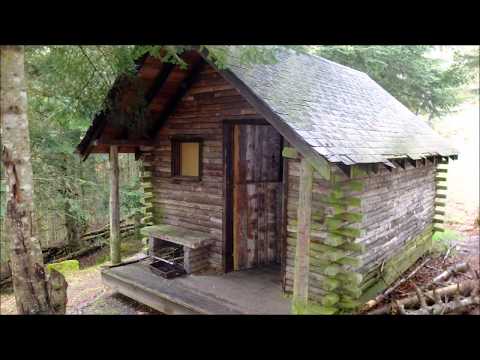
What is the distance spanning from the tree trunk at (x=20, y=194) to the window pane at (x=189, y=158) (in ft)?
11.4

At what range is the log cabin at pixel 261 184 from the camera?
5250mm

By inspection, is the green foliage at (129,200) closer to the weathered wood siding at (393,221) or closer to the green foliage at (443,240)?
the weathered wood siding at (393,221)

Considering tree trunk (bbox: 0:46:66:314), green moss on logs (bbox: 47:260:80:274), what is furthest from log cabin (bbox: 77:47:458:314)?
green moss on logs (bbox: 47:260:80:274)

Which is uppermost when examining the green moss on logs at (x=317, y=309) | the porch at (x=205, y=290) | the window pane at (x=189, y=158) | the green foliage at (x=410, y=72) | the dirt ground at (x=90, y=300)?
the green foliage at (x=410, y=72)

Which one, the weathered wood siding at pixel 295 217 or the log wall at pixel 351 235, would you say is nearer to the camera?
the log wall at pixel 351 235

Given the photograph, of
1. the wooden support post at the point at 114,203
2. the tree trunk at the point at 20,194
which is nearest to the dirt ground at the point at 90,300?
the wooden support post at the point at 114,203

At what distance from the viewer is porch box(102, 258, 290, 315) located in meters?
5.79

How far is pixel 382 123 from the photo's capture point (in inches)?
305

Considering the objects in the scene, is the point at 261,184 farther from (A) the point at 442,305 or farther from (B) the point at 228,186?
(A) the point at 442,305

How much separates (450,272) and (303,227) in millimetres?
3563

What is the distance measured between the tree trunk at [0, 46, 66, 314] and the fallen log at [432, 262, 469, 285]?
5905 millimetres

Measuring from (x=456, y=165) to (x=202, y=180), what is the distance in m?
18.7

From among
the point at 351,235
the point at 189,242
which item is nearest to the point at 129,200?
the point at 189,242
